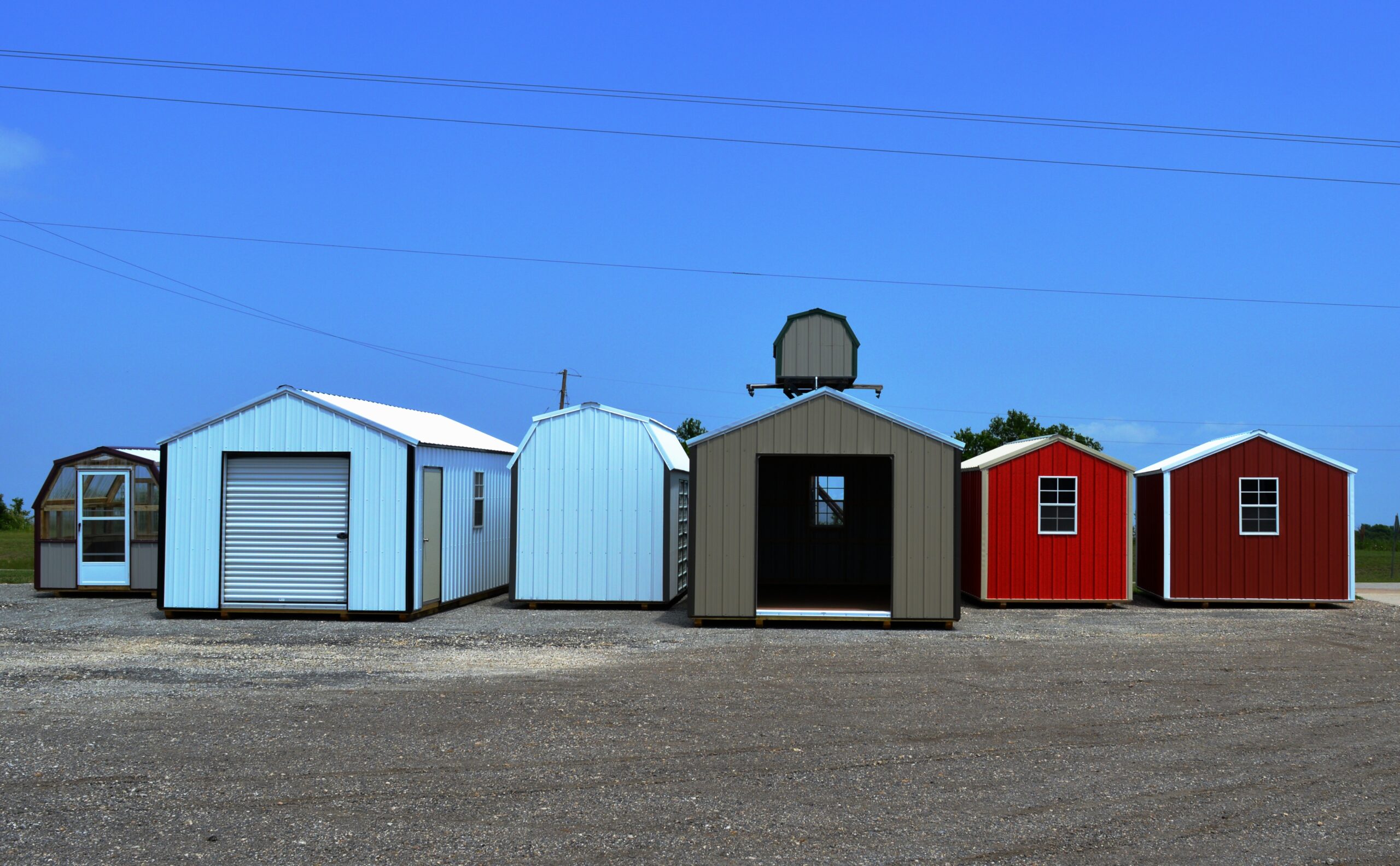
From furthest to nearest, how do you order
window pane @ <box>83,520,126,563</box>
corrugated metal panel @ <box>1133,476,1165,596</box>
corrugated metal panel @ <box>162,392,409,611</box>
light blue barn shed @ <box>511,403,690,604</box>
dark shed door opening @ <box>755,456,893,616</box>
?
dark shed door opening @ <box>755,456,893,616</box> < window pane @ <box>83,520,126,563</box> < corrugated metal panel @ <box>1133,476,1165,596</box> < light blue barn shed @ <box>511,403,690,604</box> < corrugated metal panel @ <box>162,392,409,611</box>

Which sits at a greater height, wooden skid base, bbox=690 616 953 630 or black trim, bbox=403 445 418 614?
black trim, bbox=403 445 418 614

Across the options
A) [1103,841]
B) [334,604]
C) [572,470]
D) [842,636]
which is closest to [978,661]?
[842,636]

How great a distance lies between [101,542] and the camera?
67.5ft

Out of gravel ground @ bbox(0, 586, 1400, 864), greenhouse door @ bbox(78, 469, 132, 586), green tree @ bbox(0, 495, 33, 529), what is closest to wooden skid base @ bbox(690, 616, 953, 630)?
gravel ground @ bbox(0, 586, 1400, 864)

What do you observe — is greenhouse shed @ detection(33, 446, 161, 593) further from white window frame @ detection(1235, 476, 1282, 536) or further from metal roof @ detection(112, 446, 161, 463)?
white window frame @ detection(1235, 476, 1282, 536)

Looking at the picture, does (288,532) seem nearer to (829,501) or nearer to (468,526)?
(468,526)

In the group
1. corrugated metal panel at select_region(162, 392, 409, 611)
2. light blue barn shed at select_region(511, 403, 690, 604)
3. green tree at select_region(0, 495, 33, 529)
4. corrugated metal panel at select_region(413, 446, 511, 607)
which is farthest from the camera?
green tree at select_region(0, 495, 33, 529)

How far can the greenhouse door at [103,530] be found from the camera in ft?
67.0

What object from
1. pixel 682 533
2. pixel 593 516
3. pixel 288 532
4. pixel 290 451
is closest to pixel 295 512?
pixel 288 532

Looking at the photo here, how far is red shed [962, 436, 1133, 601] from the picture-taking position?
63.5 feet

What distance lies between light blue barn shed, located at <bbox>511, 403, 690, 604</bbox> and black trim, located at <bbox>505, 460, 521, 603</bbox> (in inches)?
0.7

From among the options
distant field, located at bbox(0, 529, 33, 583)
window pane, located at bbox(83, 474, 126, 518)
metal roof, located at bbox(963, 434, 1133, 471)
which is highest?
metal roof, located at bbox(963, 434, 1133, 471)

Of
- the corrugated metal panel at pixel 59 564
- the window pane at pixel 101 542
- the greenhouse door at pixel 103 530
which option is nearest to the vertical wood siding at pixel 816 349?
the greenhouse door at pixel 103 530

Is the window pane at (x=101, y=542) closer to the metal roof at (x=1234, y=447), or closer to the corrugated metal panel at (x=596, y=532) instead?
the corrugated metal panel at (x=596, y=532)
